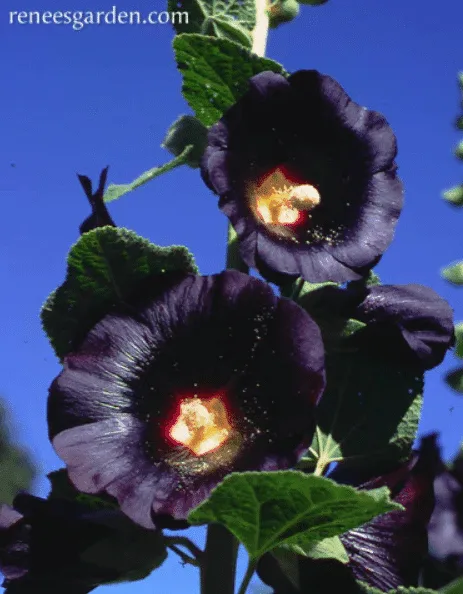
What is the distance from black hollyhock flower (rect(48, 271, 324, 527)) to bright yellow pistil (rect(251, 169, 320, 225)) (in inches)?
6.0

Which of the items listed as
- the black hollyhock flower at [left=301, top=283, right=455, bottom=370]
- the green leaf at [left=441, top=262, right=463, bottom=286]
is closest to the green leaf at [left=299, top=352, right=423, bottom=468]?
the black hollyhock flower at [left=301, top=283, right=455, bottom=370]

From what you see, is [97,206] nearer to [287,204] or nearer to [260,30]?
[287,204]

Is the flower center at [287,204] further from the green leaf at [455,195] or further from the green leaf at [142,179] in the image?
the green leaf at [455,195]

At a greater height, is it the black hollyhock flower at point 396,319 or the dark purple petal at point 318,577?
the black hollyhock flower at point 396,319

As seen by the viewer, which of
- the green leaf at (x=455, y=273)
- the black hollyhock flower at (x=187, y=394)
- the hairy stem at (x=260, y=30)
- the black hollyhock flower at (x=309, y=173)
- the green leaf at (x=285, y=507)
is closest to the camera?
the green leaf at (x=285, y=507)

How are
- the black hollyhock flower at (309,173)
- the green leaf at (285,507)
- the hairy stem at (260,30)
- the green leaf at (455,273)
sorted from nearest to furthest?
the green leaf at (285,507) → the black hollyhock flower at (309,173) → the hairy stem at (260,30) → the green leaf at (455,273)

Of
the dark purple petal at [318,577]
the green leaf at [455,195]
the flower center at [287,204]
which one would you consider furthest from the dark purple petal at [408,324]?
the green leaf at [455,195]

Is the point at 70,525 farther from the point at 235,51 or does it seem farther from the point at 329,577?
the point at 235,51

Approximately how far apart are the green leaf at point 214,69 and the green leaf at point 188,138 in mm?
24

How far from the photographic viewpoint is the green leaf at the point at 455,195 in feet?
4.58

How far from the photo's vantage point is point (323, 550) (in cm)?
87

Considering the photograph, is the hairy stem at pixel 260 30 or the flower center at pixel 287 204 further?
the hairy stem at pixel 260 30

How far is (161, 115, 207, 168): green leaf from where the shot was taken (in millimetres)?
1040

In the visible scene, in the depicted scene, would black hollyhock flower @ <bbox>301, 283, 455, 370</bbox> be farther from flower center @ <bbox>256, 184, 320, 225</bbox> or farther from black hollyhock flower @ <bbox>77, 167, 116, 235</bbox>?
black hollyhock flower @ <bbox>77, 167, 116, 235</bbox>
